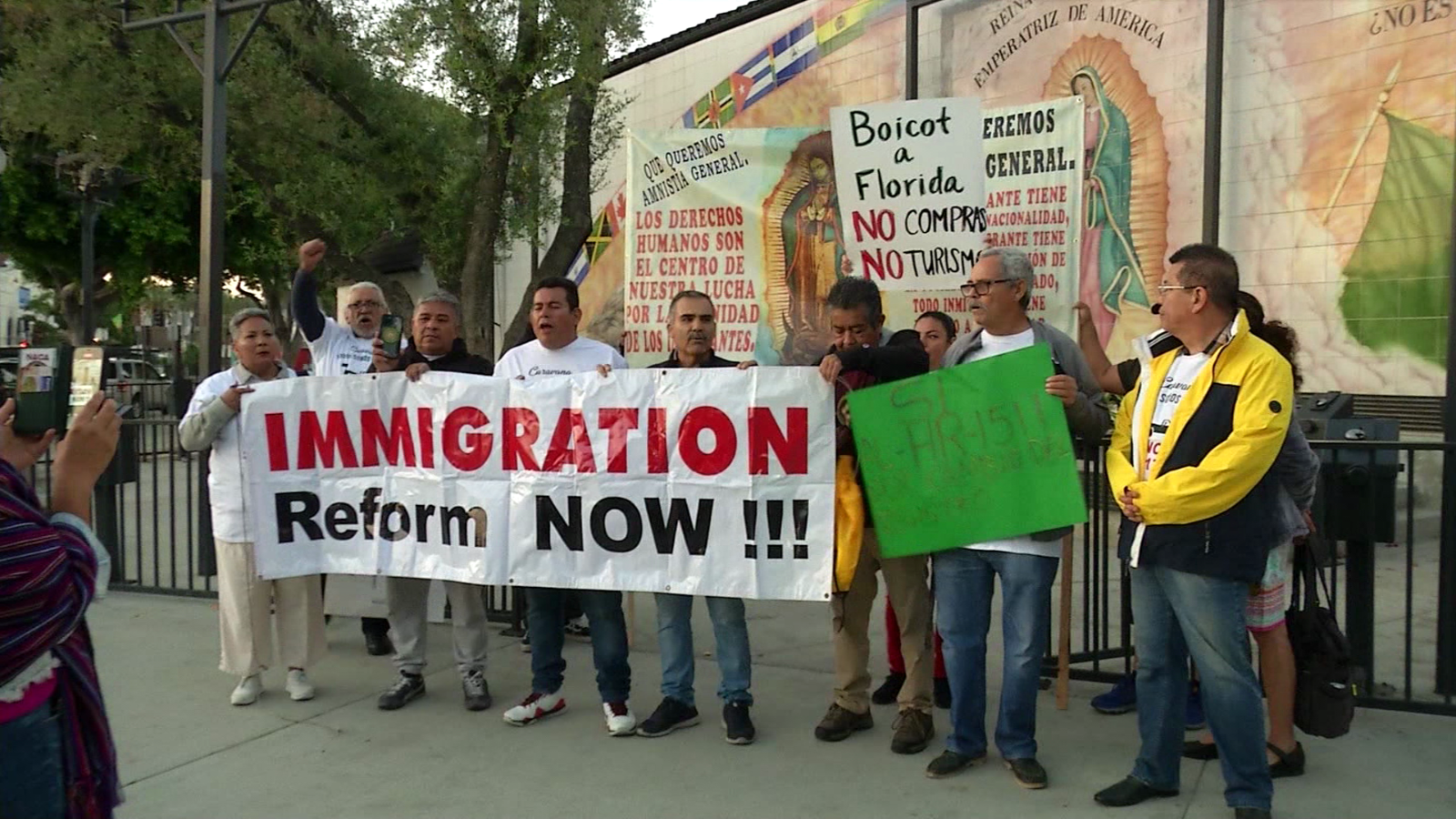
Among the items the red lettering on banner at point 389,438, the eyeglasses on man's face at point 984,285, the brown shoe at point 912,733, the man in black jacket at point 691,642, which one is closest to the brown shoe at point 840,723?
the brown shoe at point 912,733

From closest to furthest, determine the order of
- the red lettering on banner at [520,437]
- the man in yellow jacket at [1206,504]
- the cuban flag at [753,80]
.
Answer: the man in yellow jacket at [1206,504] → the red lettering on banner at [520,437] → the cuban flag at [753,80]

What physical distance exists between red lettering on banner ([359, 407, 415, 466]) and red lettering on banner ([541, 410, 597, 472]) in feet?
2.42

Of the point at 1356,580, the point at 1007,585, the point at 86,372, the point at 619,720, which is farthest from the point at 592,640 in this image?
the point at 1356,580

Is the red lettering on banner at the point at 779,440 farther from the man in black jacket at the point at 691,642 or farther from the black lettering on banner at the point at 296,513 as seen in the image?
the black lettering on banner at the point at 296,513

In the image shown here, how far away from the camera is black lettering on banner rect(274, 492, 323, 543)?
5438 mm

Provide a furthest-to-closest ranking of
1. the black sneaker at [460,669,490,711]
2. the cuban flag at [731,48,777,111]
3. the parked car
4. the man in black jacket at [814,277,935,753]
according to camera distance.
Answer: the parked car, the cuban flag at [731,48,777,111], the black sneaker at [460,669,490,711], the man in black jacket at [814,277,935,753]

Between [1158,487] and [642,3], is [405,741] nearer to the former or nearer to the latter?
[1158,487]

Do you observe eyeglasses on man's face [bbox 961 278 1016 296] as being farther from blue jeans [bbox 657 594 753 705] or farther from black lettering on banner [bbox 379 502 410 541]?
black lettering on banner [bbox 379 502 410 541]

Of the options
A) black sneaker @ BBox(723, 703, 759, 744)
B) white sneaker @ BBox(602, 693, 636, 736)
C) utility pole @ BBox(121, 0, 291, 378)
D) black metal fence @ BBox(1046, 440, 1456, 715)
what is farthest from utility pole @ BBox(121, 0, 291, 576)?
black metal fence @ BBox(1046, 440, 1456, 715)

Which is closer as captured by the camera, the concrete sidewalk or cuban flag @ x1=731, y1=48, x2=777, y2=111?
the concrete sidewalk

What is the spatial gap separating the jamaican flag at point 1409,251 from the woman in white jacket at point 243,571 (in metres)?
8.09

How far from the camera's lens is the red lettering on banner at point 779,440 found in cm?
471

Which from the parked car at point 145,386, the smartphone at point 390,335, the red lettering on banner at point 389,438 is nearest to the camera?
the red lettering on banner at point 389,438

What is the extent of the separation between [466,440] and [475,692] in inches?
46.0
